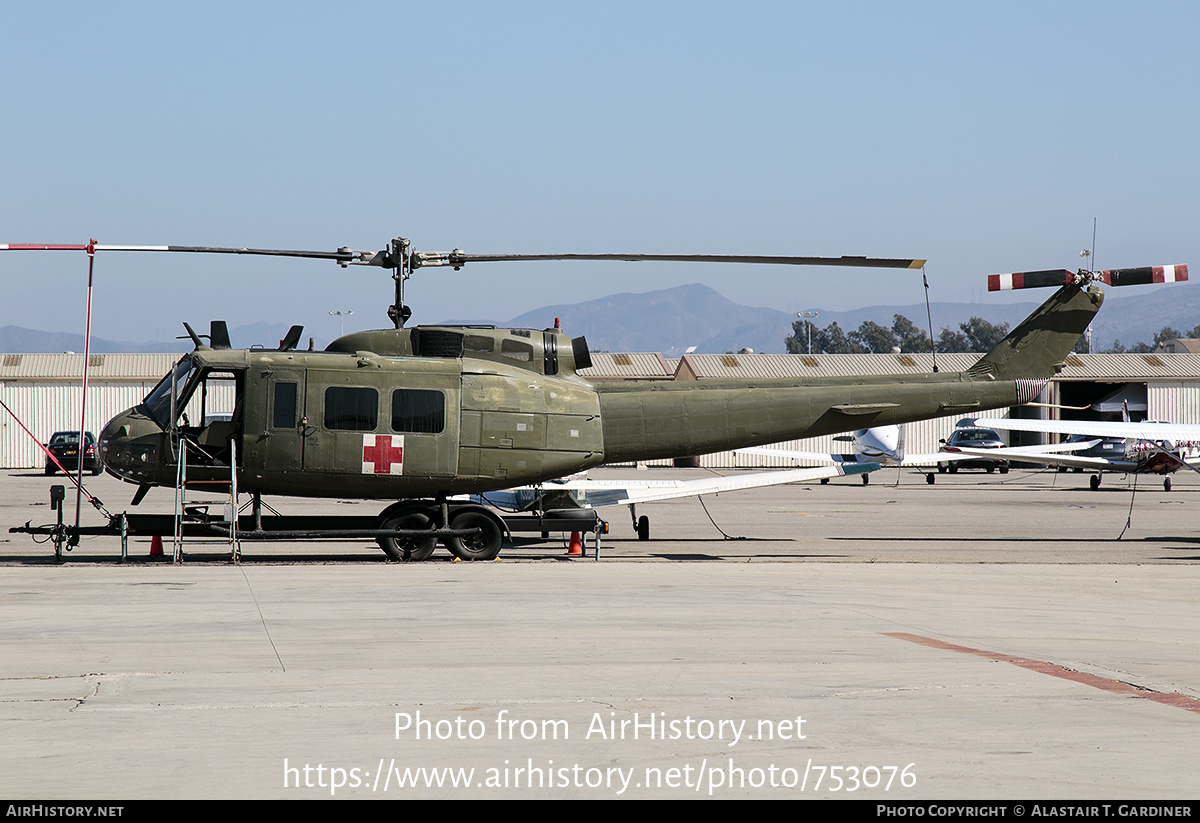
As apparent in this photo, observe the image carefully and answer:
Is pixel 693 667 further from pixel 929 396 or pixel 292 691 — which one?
pixel 929 396

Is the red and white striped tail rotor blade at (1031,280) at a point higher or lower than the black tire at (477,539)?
higher

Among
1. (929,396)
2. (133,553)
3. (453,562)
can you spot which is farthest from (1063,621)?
(133,553)

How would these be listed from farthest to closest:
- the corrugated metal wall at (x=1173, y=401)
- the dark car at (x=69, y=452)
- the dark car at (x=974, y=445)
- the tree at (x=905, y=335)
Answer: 1. the tree at (x=905, y=335)
2. the corrugated metal wall at (x=1173, y=401)
3. the dark car at (x=974, y=445)
4. the dark car at (x=69, y=452)

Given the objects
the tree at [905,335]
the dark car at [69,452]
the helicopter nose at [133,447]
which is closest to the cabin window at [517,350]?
the helicopter nose at [133,447]

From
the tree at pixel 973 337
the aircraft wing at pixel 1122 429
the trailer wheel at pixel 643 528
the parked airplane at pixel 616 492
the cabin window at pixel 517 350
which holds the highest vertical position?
the tree at pixel 973 337

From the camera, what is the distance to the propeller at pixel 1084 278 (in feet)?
52.1

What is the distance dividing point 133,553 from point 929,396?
12.6 m

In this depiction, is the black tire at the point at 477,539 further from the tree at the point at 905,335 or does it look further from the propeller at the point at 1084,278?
the tree at the point at 905,335

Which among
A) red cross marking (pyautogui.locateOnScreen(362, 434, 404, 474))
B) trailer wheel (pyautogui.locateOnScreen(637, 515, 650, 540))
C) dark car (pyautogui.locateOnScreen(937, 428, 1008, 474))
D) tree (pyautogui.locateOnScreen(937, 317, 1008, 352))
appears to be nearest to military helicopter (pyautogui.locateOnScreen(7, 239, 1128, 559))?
red cross marking (pyautogui.locateOnScreen(362, 434, 404, 474))

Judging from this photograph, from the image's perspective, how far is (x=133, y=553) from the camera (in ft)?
57.0

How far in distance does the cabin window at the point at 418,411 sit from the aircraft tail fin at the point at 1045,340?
8.34 metres

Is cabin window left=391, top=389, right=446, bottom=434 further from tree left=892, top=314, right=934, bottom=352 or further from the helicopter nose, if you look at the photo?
tree left=892, top=314, right=934, bottom=352

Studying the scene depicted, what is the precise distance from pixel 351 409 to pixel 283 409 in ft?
2.96

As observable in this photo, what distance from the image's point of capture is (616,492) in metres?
19.2
